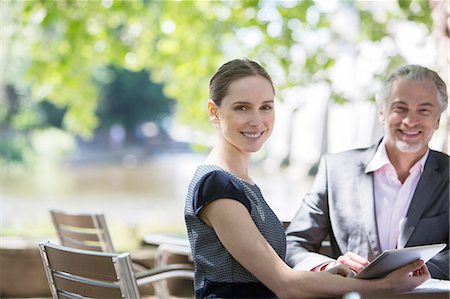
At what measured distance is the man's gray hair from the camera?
2150 millimetres

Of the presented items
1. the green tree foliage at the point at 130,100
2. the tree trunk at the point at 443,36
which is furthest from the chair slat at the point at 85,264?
the green tree foliage at the point at 130,100

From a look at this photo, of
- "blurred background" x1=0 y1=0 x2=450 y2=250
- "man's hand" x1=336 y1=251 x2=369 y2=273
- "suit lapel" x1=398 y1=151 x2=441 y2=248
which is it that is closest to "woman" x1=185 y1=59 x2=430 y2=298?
"man's hand" x1=336 y1=251 x2=369 y2=273

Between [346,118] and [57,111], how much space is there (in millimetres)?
25818

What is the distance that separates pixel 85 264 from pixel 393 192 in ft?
3.15

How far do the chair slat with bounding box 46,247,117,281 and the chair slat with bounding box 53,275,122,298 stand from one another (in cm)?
3

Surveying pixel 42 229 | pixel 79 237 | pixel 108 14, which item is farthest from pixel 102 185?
pixel 79 237

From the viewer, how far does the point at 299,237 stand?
2250mm

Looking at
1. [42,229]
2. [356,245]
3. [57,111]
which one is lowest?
[356,245]

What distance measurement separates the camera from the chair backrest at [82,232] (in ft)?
8.95

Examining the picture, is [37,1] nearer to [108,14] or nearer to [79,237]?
[108,14]

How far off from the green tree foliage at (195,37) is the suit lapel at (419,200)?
240 cm

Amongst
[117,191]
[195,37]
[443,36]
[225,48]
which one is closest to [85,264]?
[443,36]

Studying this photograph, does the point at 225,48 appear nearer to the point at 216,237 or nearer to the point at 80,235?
the point at 80,235

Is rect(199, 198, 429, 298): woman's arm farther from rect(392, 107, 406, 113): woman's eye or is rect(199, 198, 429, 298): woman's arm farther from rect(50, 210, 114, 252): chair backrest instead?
rect(50, 210, 114, 252): chair backrest
